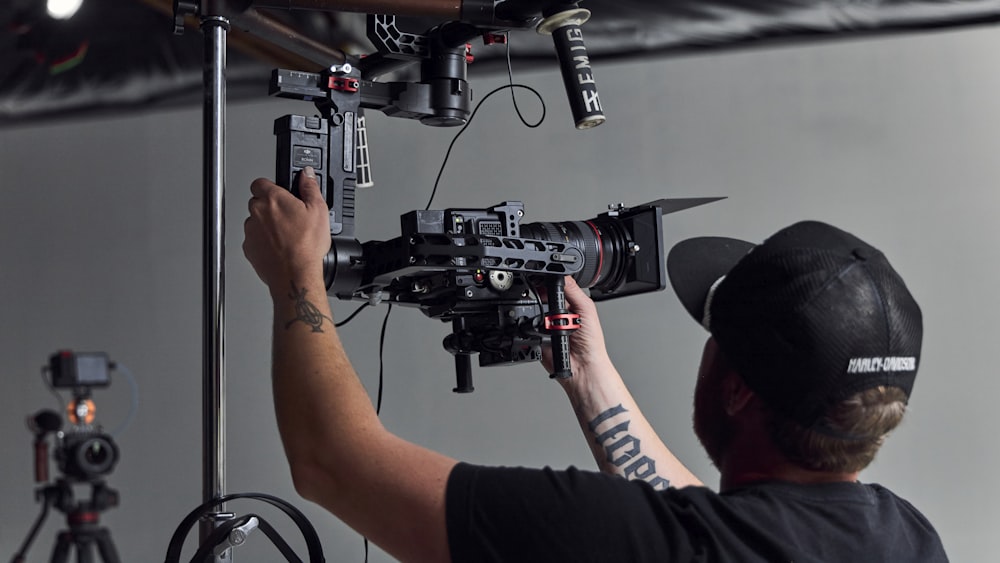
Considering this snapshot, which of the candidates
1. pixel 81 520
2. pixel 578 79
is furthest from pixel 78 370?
pixel 578 79

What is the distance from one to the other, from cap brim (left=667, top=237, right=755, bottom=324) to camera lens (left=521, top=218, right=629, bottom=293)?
0.63 ft

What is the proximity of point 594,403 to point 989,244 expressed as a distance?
155cm

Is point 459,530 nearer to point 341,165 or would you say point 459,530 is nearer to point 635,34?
point 341,165

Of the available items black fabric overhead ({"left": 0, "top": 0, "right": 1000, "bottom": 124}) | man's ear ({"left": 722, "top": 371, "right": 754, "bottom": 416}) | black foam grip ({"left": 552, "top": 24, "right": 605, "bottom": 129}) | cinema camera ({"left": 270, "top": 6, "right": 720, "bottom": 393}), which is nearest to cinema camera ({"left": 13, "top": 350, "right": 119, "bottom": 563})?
black fabric overhead ({"left": 0, "top": 0, "right": 1000, "bottom": 124})

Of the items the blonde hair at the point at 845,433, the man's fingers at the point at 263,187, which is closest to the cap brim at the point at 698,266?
the blonde hair at the point at 845,433

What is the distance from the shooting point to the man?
2.67 feet

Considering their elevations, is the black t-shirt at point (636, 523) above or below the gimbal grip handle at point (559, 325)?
below

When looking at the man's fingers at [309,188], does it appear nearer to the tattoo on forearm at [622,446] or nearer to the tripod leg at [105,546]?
the tattoo on forearm at [622,446]

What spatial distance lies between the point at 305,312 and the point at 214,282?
0.64 ft

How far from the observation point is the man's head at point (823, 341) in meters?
0.86

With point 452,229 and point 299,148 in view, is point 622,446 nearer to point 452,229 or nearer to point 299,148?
point 452,229

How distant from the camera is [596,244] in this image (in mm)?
1273

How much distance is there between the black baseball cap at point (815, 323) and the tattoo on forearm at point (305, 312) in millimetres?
396

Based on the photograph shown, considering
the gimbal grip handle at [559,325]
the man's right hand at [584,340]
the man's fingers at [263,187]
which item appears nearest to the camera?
the man's fingers at [263,187]
